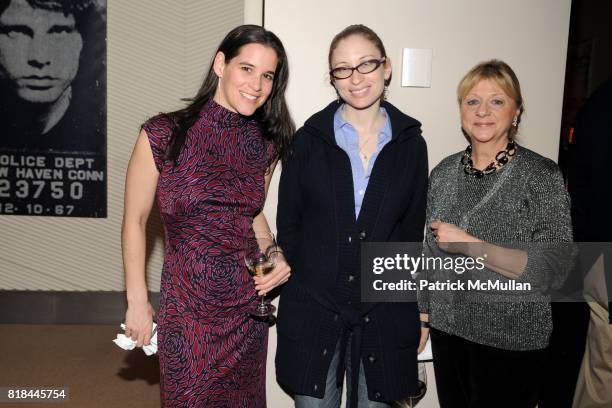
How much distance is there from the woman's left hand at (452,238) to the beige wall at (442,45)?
61cm

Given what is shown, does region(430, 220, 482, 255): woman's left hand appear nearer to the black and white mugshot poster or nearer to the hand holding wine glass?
the hand holding wine glass

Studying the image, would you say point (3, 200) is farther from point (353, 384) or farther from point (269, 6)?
point (353, 384)

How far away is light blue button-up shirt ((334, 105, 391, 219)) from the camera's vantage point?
1937 millimetres

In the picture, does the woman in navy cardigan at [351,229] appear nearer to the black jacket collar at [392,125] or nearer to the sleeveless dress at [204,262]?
the black jacket collar at [392,125]

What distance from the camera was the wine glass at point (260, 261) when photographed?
1870 millimetres

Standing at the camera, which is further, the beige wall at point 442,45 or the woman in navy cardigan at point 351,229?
the beige wall at point 442,45

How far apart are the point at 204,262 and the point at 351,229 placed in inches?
23.0

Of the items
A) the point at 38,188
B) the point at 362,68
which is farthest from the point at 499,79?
the point at 38,188

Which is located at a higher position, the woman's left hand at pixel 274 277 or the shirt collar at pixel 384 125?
the shirt collar at pixel 384 125

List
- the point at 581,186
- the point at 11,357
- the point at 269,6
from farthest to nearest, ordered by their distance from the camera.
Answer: the point at 11,357 → the point at 269,6 → the point at 581,186

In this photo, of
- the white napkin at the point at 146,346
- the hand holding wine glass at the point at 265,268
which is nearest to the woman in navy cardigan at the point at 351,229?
the hand holding wine glass at the point at 265,268

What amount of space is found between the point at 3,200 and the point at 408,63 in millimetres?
3833

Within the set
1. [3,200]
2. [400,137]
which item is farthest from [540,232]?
[3,200]

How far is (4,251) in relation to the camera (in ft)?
14.6
